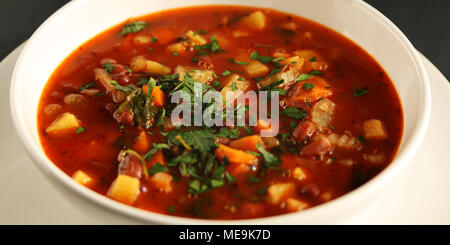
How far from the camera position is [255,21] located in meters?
5.18

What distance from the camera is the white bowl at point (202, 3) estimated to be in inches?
123

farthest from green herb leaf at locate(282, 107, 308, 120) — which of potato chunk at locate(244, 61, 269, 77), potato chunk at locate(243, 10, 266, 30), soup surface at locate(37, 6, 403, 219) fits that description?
potato chunk at locate(243, 10, 266, 30)

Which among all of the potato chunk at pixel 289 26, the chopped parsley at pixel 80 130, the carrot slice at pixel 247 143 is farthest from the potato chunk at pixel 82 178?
the potato chunk at pixel 289 26

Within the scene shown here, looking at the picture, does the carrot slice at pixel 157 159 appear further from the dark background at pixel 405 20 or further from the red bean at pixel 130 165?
the dark background at pixel 405 20

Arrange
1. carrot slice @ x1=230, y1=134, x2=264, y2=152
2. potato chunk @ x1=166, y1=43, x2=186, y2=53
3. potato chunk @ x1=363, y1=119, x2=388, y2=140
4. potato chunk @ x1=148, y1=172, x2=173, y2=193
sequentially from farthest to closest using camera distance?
potato chunk @ x1=166, y1=43, x2=186, y2=53
potato chunk @ x1=363, y1=119, x2=388, y2=140
carrot slice @ x1=230, y1=134, x2=264, y2=152
potato chunk @ x1=148, y1=172, x2=173, y2=193

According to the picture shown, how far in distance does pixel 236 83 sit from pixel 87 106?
1133 millimetres

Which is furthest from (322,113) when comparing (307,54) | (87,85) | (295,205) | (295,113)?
(87,85)

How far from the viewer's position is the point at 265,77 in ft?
14.8

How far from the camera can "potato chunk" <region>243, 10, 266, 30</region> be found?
16.9 ft

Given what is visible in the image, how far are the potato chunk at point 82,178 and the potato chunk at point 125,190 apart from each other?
189 mm

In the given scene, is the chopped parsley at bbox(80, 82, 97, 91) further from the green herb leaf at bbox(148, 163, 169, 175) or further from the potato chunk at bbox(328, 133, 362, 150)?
the potato chunk at bbox(328, 133, 362, 150)

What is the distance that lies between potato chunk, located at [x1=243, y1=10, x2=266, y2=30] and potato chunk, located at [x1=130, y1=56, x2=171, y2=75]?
100 cm

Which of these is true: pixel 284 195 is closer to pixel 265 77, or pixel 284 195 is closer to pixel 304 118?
pixel 304 118
